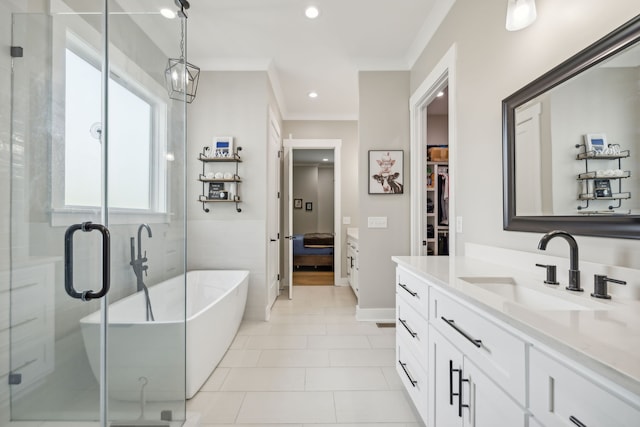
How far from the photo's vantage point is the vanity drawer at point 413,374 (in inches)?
55.5

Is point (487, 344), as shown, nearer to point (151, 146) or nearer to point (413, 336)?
point (413, 336)

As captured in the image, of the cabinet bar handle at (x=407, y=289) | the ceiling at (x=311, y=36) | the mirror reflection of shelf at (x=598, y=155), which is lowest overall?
the cabinet bar handle at (x=407, y=289)

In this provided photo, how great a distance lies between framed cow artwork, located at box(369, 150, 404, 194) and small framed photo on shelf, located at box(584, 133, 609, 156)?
2113 millimetres

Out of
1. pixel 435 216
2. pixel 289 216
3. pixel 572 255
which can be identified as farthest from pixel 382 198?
pixel 572 255

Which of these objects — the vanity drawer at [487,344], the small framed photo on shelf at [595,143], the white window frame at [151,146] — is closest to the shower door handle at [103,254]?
the white window frame at [151,146]

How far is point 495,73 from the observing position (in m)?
1.65

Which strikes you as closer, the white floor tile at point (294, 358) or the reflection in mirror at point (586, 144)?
the reflection in mirror at point (586, 144)

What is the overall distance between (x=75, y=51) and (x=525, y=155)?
2.36 metres

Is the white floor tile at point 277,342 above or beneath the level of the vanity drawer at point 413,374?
beneath

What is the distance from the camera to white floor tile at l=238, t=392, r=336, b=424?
64.6 inches

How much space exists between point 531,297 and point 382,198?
2.10 meters

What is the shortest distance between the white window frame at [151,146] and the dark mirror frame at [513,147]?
194 centimetres

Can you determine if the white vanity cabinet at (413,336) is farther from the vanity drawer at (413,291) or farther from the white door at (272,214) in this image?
the white door at (272,214)

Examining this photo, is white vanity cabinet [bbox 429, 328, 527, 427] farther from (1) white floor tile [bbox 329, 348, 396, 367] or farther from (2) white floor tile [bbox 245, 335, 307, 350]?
(2) white floor tile [bbox 245, 335, 307, 350]
